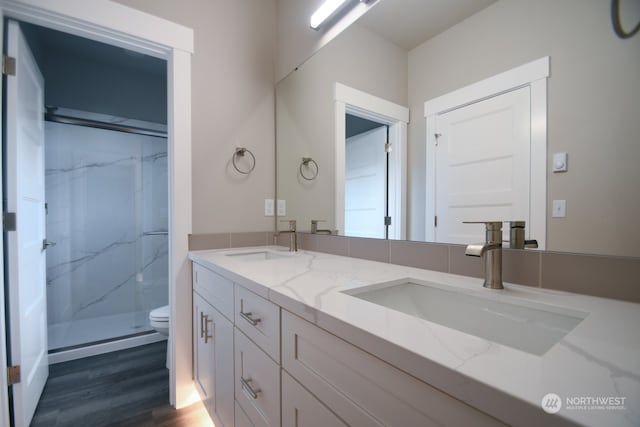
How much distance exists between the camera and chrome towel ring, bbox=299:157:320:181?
167 cm

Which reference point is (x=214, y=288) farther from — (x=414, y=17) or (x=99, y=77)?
(x=99, y=77)

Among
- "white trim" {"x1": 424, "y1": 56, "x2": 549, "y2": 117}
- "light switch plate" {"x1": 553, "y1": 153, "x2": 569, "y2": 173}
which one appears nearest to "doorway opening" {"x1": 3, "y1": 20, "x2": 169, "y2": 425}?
"white trim" {"x1": 424, "y1": 56, "x2": 549, "y2": 117}

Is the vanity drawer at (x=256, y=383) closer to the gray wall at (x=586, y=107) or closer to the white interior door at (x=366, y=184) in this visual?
the white interior door at (x=366, y=184)

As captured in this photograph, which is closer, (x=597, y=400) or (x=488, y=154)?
(x=597, y=400)

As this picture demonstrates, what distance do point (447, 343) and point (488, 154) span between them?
692 millimetres

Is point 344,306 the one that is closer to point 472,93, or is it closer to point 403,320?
point 403,320

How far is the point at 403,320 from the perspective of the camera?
1.71 ft

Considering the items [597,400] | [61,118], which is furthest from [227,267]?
[61,118]

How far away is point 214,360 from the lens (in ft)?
4.06

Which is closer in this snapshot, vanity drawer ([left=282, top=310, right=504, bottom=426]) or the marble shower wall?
vanity drawer ([left=282, top=310, right=504, bottom=426])

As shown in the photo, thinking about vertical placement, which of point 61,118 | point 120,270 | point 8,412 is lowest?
point 8,412

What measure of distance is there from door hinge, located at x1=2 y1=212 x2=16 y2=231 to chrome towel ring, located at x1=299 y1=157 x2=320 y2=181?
1.40 meters

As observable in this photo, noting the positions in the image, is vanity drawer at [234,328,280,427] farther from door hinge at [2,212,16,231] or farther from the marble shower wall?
the marble shower wall

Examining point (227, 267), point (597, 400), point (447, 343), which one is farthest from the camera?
point (227, 267)
